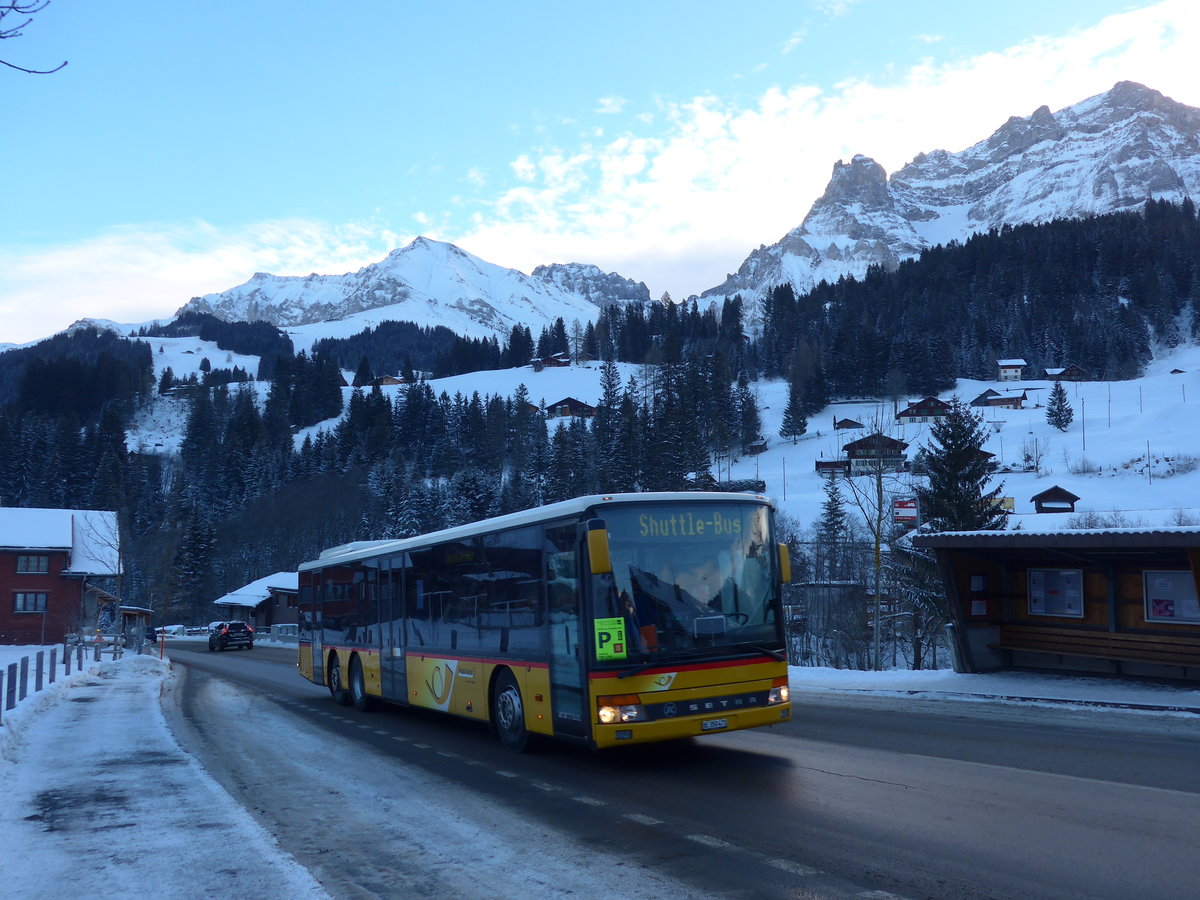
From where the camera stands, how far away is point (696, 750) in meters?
11.2

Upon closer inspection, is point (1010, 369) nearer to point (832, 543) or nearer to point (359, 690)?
point (832, 543)

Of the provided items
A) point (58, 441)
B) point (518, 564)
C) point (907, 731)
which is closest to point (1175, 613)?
point (907, 731)

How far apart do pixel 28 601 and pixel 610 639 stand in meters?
55.1

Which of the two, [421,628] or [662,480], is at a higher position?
[662,480]

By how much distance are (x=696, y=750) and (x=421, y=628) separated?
5.03 meters

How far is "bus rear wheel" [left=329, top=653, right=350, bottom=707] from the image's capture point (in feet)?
60.2

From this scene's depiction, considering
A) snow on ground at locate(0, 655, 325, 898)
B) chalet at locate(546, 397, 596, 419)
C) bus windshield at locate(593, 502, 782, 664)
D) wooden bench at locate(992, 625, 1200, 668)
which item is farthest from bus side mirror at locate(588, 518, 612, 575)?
chalet at locate(546, 397, 596, 419)

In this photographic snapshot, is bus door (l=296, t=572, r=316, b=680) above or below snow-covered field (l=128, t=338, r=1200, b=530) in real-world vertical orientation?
below

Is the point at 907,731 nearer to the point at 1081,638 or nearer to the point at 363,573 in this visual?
the point at 1081,638

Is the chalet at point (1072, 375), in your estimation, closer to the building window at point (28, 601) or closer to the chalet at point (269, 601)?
the chalet at point (269, 601)

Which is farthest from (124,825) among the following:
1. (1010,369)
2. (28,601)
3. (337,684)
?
(1010,369)

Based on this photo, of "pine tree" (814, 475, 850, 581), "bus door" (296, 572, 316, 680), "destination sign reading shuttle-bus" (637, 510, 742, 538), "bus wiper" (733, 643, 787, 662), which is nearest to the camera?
"destination sign reading shuttle-bus" (637, 510, 742, 538)

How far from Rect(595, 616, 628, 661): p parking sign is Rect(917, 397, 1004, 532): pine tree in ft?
86.4

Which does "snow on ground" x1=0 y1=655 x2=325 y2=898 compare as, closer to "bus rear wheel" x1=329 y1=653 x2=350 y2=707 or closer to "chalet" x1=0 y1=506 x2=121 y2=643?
"bus rear wheel" x1=329 y1=653 x2=350 y2=707
